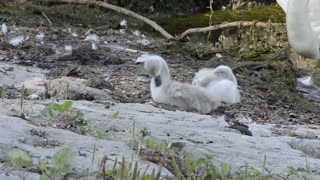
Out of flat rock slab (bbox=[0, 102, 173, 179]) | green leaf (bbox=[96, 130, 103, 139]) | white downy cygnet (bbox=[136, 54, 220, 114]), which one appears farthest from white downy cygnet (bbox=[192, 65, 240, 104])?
flat rock slab (bbox=[0, 102, 173, 179])

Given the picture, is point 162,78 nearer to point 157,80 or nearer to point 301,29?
point 157,80

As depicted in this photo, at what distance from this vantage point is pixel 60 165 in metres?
2.90

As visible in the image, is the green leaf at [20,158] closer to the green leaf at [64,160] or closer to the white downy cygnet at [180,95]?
the green leaf at [64,160]

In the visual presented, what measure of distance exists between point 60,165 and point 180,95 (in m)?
3.33

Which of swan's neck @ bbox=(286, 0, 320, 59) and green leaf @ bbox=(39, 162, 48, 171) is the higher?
swan's neck @ bbox=(286, 0, 320, 59)

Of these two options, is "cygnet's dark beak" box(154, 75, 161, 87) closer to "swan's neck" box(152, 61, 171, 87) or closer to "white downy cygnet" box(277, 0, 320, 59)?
"swan's neck" box(152, 61, 171, 87)

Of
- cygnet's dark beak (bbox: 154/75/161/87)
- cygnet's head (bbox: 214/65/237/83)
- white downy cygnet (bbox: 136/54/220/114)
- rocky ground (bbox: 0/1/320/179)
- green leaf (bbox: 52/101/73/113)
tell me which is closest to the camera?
rocky ground (bbox: 0/1/320/179)

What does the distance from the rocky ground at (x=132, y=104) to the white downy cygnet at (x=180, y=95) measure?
9cm

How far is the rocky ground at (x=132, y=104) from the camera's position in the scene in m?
3.54

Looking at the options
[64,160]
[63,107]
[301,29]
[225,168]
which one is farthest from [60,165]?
[301,29]

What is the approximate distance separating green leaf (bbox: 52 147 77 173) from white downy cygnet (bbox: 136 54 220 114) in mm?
3282

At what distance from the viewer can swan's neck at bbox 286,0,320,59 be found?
5.40 m

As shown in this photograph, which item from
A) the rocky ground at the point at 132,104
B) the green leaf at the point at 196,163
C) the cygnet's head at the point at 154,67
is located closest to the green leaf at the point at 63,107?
the rocky ground at the point at 132,104

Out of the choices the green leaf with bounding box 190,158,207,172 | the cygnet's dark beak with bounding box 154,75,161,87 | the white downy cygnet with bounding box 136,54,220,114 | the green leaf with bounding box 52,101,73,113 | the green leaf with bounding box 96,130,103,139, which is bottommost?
the white downy cygnet with bounding box 136,54,220,114
